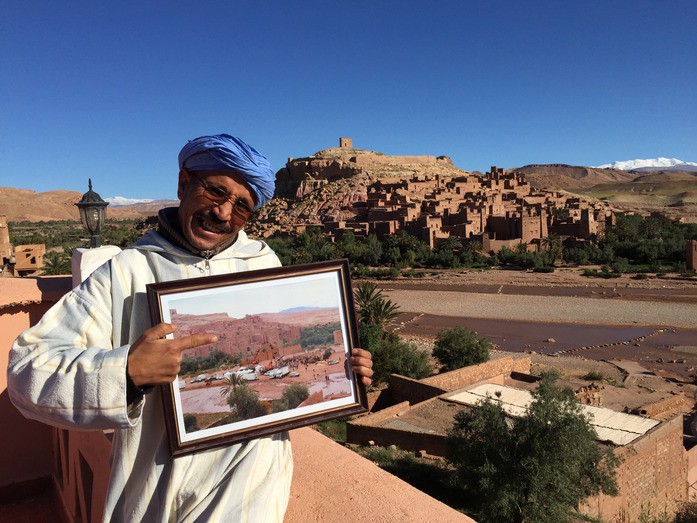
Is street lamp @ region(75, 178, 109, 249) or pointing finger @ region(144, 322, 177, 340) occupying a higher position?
street lamp @ region(75, 178, 109, 249)

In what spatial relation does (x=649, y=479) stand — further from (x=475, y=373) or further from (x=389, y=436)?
(x=475, y=373)

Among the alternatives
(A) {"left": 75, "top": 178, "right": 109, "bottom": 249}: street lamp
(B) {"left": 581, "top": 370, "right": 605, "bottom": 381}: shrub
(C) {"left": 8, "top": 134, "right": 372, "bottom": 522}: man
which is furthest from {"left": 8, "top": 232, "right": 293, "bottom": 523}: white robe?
(B) {"left": 581, "top": 370, "right": 605, "bottom": 381}: shrub

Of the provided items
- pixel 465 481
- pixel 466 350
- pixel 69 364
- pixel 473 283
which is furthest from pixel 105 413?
pixel 473 283

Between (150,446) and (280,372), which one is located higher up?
(280,372)

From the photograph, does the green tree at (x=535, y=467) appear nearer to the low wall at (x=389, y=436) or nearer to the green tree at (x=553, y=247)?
the low wall at (x=389, y=436)

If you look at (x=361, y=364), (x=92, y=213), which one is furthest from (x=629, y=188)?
(x=361, y=364)

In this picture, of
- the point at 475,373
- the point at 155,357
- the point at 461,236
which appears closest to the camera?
the point at 155,357

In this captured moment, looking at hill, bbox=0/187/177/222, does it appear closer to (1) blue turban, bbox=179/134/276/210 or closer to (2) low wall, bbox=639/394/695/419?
(2) low wall, bbox=639/394/695/419
